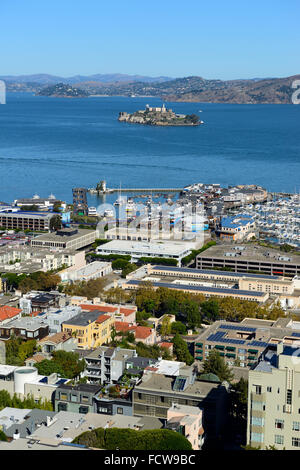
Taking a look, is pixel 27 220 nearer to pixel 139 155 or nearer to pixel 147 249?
pixel 147 249

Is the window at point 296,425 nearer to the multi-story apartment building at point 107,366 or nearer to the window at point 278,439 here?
the window at point 278,439

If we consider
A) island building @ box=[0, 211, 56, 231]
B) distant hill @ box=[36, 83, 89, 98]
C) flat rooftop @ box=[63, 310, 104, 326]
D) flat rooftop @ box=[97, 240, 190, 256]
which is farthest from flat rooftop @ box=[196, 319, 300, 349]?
distant hill @ box=[36, 83, 89, 98]

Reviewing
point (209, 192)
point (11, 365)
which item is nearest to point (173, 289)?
point (11, 365)

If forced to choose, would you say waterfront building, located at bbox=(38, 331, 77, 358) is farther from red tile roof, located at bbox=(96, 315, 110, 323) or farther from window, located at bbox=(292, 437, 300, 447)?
window, located at bbox=(292, 437, 300, 447)

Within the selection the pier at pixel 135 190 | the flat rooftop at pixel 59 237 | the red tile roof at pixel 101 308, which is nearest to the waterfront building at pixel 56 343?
the red tile roof at pixel 101 308

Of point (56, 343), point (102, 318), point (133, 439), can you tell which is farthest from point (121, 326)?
point (133, 439)
